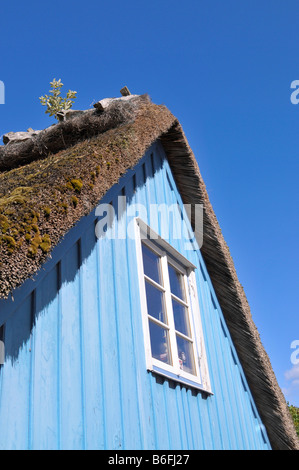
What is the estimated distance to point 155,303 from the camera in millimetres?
4422

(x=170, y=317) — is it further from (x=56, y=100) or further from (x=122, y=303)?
(x=56, y=100)

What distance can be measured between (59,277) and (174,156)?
2.98 m

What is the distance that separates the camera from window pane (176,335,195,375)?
4.63 metres

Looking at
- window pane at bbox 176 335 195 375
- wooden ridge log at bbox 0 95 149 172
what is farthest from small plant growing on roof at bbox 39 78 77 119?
window pane at bbox 176 335 195 375

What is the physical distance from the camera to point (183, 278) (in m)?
5.23

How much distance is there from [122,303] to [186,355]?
4.26 feet

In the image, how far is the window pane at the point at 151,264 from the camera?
452 cm

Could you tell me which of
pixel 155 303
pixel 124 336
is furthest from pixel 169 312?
pixel 124 336

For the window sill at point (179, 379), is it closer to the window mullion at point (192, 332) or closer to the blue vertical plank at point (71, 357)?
the window mullion at point (192, 332)

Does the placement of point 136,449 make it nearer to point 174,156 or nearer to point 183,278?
point 183,278

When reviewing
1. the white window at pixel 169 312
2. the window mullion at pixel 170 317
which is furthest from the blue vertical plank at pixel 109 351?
the window mullion at pixel 170 317

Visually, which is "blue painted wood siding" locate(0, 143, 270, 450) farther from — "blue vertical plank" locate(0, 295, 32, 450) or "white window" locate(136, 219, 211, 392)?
"white window" locate(136, 219, 211, 392)

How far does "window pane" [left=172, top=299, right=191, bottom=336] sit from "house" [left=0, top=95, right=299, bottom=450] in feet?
0.05
